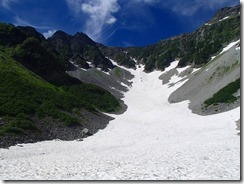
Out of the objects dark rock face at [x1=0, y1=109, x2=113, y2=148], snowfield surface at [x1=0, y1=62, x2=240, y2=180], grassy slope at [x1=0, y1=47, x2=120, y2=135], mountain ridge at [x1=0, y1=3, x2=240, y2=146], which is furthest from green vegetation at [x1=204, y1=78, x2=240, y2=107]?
grassy slope at [x1=0, y1=47, x2=120, y2=135]

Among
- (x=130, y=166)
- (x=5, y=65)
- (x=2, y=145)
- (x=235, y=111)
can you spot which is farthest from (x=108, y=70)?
(x=130, y=166)

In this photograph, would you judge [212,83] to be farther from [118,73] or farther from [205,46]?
[118,73]

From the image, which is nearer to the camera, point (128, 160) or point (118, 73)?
point (128, 160)

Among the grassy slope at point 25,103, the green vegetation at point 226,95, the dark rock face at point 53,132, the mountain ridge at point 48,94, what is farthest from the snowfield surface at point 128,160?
the green vegetation at point 226,95

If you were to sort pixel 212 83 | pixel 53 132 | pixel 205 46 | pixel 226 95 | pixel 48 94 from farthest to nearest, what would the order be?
pixel 205 46
pixel 212 83
pixel 48 94
pixel 226 95
pixel 53 132

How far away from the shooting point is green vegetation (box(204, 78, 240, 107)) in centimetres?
5628

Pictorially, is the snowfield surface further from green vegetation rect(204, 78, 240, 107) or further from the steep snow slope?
the steep snow slope

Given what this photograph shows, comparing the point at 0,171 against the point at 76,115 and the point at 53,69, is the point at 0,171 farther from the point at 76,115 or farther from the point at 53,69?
the point at 53,69

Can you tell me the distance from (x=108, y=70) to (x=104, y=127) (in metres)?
119

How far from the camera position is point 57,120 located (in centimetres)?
4962

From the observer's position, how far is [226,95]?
58750mm

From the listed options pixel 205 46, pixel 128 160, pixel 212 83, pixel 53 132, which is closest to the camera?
pixel 128 160

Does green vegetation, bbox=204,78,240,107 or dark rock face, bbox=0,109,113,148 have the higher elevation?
green vegetation, bbox=204,78,240,107

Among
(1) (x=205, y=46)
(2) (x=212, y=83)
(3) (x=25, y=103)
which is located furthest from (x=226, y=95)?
(1) (x=205, y=46)
